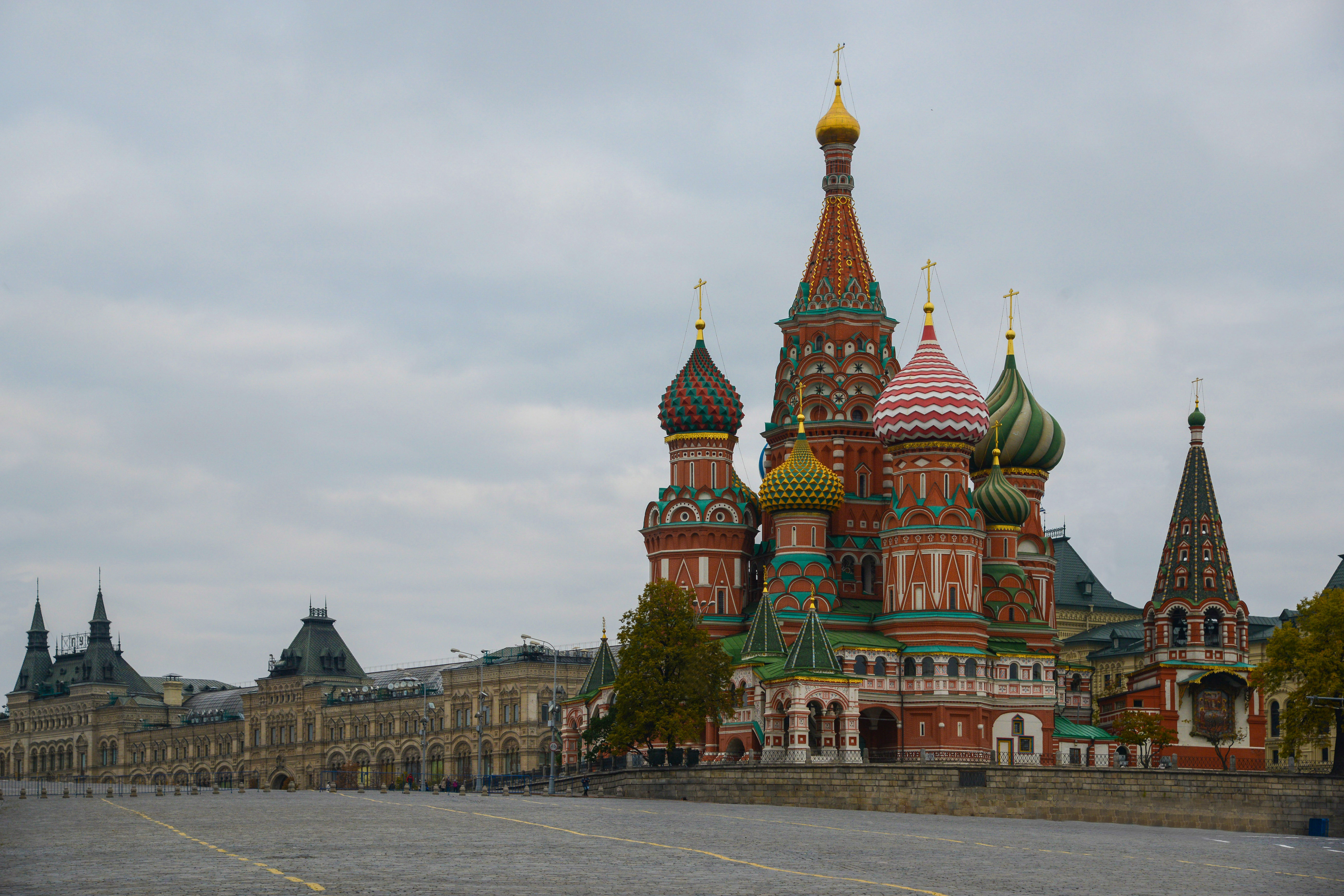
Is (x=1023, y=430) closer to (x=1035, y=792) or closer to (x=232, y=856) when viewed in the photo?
(x=1035, y=792)

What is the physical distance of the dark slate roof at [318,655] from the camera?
138 m

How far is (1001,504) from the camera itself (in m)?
78.4

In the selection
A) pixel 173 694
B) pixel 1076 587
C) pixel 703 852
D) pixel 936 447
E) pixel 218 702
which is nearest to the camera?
pixel 703 852

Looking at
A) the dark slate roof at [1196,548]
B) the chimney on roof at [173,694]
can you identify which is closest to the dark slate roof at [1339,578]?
the dark slate roof at [1196,548]

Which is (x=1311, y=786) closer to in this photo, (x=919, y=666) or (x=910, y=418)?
(x=919, y=666)

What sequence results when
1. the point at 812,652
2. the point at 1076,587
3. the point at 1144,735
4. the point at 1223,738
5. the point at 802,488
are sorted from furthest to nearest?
the point at 1076,587
the point at 1223,738
the point at 1144,735
the point at 802,488
the point at 812,652

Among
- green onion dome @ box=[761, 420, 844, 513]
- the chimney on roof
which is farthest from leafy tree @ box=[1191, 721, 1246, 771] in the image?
the chimney on roof

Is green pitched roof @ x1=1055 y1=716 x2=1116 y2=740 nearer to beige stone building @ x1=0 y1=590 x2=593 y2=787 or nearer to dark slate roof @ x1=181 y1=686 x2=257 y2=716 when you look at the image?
beige stone building @ x1=0 y1=590 x2=593 y2=787

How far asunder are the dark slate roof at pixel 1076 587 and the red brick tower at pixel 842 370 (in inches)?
1968

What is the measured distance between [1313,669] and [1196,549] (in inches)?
822

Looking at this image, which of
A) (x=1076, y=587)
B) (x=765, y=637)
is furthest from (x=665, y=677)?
(x=1076, y=587)

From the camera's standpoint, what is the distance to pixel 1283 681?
67250 mm

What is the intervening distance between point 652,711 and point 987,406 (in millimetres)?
25899

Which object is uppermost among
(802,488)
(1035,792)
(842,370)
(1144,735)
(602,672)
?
(842,370)
